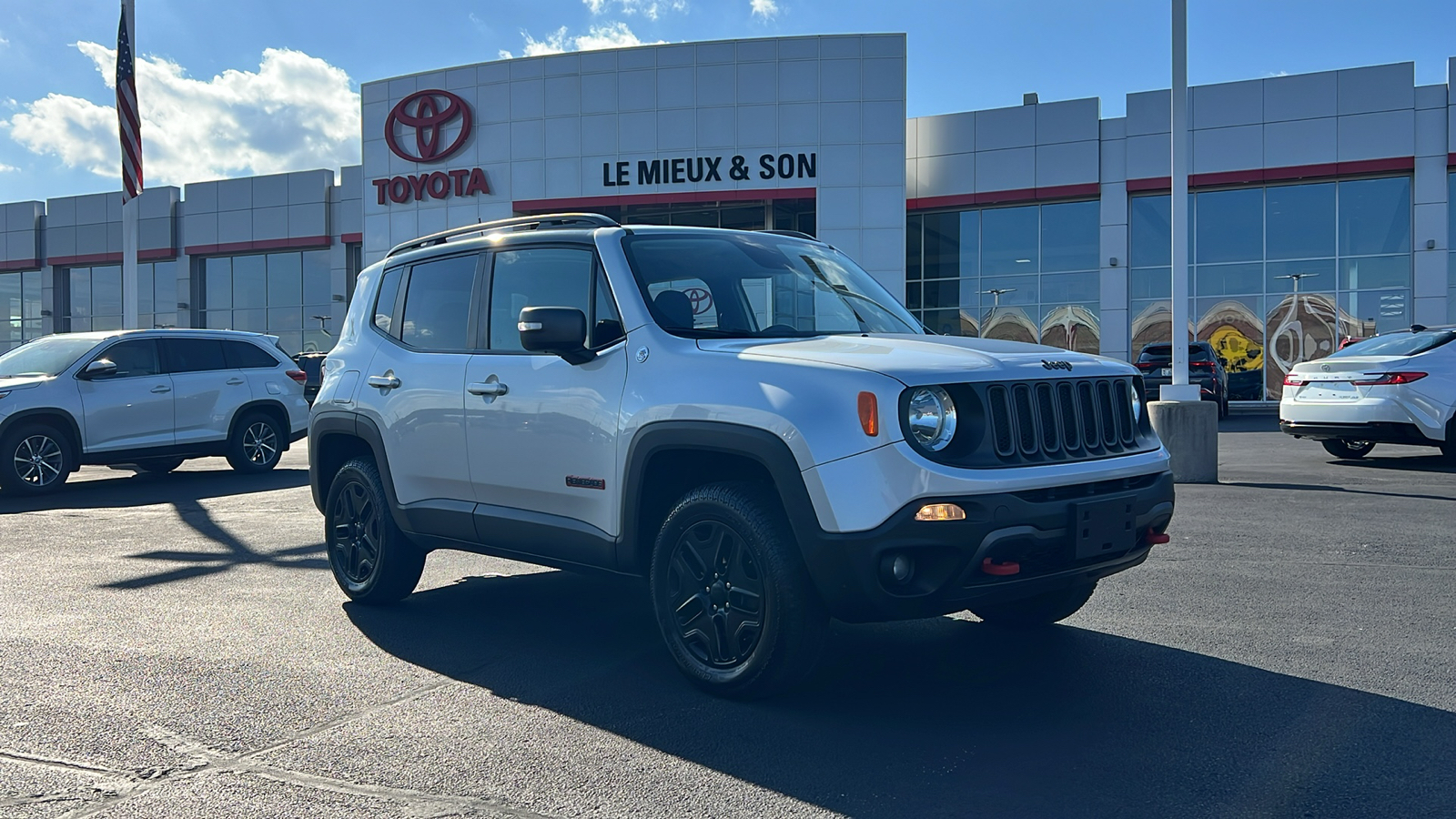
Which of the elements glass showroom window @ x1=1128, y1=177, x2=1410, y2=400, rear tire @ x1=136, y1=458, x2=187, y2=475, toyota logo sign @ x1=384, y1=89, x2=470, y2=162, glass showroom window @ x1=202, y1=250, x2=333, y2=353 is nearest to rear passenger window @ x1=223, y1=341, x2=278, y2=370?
rear tire @ x1=136, y1=458, x2=187, y2=475

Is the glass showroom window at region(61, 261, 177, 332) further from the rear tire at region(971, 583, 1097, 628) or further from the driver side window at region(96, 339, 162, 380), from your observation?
the rear tire at region(971, 583, 1097, 628)

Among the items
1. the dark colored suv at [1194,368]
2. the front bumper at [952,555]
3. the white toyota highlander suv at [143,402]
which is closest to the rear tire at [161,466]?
the white toyota highlander suv at [143,402]

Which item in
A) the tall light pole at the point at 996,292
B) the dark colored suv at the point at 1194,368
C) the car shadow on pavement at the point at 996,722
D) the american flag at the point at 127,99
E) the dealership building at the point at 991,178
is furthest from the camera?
the tall light pole at the point at 996,292

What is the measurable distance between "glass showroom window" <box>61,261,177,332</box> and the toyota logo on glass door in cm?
1388

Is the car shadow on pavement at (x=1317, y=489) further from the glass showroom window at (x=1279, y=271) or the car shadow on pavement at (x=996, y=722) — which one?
the glass showroom window at (x=1279, y=271)

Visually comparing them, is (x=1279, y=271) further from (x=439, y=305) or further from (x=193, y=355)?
(x=439, y=305)

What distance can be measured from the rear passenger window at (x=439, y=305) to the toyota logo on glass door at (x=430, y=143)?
90.4ft

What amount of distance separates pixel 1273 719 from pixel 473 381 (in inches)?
138

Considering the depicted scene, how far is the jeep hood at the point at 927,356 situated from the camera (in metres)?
3.97

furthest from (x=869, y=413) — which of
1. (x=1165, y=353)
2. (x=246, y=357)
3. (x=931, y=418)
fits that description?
(x=1165, y=353)

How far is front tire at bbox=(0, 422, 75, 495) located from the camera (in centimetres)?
1176

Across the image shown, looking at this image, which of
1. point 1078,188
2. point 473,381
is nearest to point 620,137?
point 1078,188

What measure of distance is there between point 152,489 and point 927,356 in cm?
1111

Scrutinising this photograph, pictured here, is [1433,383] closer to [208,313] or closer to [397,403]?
[397,403]
